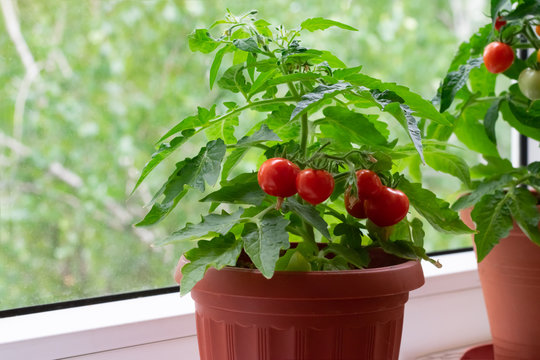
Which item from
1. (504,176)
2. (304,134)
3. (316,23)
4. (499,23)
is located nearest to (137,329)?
(304,134)

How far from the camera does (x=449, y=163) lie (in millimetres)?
881

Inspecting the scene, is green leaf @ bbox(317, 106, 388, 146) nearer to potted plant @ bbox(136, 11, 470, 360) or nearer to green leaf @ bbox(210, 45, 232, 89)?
potted plant @ bbox(136, 11, 470, 360)

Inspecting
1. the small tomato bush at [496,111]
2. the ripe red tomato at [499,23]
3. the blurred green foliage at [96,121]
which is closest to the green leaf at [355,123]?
the small tomato bush at [496,111]

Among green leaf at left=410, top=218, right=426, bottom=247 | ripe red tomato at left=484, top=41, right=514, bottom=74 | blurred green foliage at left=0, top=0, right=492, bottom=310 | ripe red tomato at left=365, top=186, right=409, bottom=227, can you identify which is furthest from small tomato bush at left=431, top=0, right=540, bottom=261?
blurred green foliage at left=0, top=0, right=492, bottom=310

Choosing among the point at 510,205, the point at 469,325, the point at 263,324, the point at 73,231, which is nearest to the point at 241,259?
the point at 263,324

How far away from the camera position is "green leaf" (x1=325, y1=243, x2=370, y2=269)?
69 centimetres

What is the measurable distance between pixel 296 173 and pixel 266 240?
84 millimetres

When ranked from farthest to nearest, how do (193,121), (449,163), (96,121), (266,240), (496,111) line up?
(96,121)
(496,111)
(449,163)
(193,121)
(266,240)

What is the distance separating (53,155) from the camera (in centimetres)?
122

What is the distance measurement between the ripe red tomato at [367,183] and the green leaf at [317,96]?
11cm

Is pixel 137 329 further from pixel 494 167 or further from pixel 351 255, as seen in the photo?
pixel 494 167

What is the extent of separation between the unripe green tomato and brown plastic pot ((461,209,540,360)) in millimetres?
211

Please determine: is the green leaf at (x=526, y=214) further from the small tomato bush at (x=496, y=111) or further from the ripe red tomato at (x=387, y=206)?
the ripe red tomato at (x=387, y=206)

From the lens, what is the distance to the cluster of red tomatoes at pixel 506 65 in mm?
884
